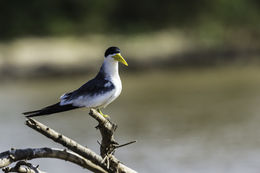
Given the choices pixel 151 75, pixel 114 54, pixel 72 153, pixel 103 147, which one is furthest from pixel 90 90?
pixel 151 75

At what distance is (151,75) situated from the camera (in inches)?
754

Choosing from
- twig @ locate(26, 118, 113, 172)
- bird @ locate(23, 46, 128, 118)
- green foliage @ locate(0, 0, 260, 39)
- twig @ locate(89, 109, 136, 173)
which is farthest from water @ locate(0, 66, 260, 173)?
twig @ locate(26, 118, 113, 172)

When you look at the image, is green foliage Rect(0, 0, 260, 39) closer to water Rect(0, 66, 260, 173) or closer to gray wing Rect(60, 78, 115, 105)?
water Rect(0, 66, 260, 173)

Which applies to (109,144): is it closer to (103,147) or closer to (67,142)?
(103,147)

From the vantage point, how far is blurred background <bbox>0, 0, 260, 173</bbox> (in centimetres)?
1120

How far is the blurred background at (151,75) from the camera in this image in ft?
36.7

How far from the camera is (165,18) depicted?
23938 mm

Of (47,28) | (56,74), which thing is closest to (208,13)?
(47,28)

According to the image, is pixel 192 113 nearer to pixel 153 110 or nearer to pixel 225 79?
pixel 153 110

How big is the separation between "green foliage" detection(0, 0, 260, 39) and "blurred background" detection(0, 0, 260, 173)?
38 millimetres

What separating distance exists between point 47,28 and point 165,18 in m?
4.48

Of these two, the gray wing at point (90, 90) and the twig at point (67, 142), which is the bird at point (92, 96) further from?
the twig at point (67, 142)

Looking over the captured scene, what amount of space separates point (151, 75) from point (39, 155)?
14470 mm

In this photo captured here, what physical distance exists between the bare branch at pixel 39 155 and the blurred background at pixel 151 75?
5.04 metres
